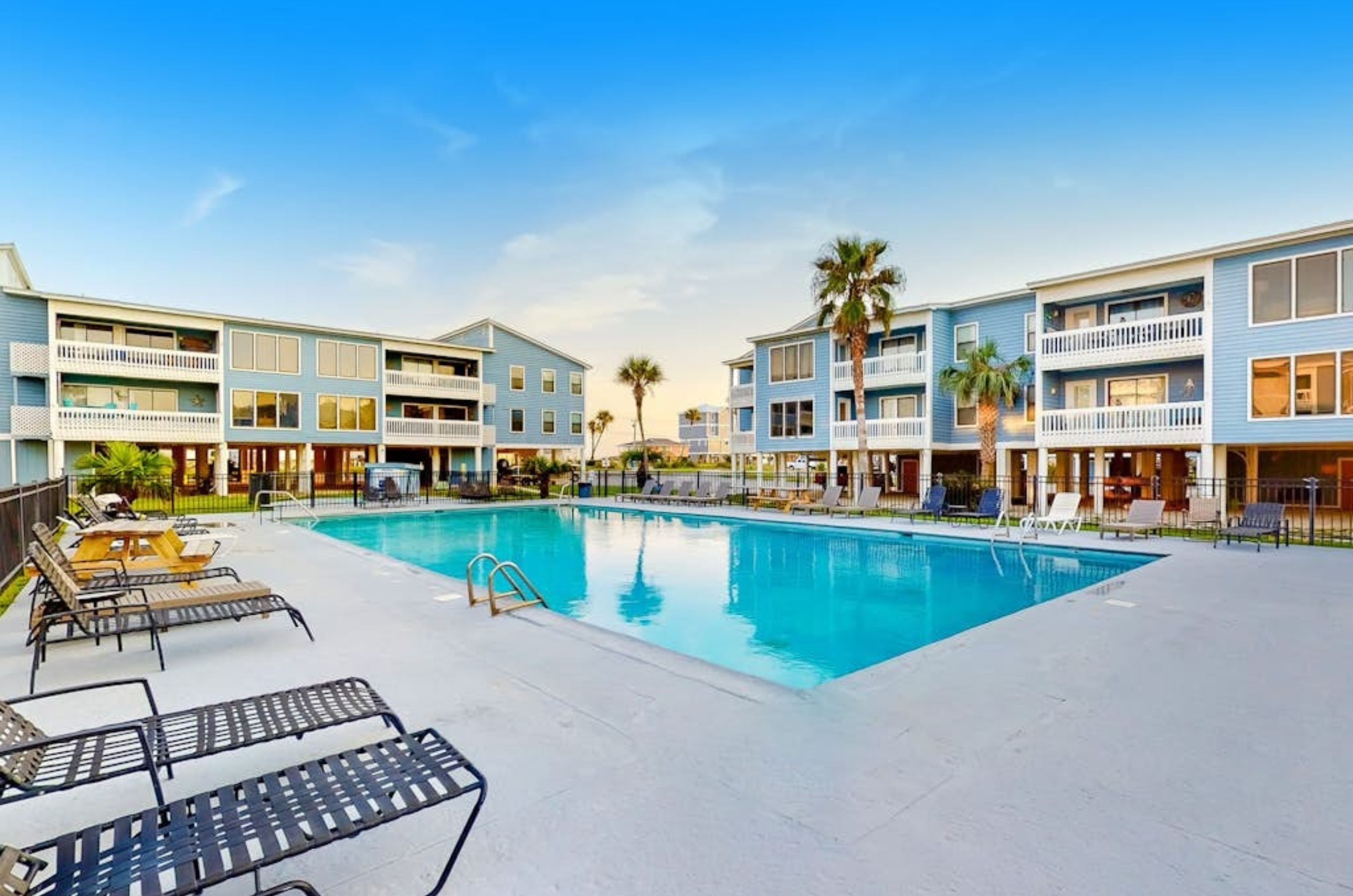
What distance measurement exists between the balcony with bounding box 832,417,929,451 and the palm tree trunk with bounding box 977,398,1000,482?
2192mm

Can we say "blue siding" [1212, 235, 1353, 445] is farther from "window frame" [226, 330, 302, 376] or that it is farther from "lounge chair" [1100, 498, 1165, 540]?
"window frame" [226, 330, 302, 376]

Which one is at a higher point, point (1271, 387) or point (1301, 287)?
point (1301, 287)

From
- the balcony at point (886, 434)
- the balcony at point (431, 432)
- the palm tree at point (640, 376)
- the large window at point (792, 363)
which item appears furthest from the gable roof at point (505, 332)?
the balcony at point (886, 434)

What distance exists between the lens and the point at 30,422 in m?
23.7

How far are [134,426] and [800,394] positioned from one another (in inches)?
1084

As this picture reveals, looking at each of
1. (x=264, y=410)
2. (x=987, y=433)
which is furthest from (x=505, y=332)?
(x=987, y=433)

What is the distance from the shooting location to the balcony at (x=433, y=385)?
32.4m

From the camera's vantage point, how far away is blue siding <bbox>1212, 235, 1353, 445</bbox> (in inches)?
650

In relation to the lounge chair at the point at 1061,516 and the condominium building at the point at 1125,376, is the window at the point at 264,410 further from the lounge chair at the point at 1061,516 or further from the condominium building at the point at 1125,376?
the lounge chair at the point at 1061,516

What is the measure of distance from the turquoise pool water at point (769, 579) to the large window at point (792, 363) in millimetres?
12015

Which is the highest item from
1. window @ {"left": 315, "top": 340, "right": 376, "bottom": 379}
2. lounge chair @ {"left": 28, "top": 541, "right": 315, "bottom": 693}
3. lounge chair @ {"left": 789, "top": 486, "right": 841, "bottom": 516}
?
window @ {"left": 315, "top": 340, "right": 376, "bottom": 379}

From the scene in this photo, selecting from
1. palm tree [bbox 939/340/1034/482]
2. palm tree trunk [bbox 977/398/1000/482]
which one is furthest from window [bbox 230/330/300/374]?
palm tree trunk [bbox 977/398/1000/482]

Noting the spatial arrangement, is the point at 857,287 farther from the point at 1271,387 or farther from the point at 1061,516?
the point at 1271,387

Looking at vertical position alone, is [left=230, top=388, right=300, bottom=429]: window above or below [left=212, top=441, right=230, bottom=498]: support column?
above
